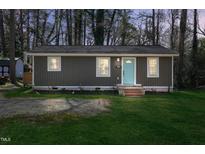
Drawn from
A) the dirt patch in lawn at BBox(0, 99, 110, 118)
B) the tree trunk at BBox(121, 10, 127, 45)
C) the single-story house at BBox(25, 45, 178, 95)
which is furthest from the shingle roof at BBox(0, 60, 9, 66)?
the dirt patch in lawn at BBox(0, 99, 110, 118)

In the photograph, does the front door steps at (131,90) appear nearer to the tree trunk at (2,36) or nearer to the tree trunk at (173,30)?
the tree trunk at (173,30)

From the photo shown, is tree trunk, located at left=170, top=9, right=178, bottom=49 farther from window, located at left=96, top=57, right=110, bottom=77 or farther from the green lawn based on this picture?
the green lawn

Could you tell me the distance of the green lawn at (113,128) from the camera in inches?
247

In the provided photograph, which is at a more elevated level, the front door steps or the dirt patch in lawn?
the front door steps

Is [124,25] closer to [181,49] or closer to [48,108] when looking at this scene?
[181,49]

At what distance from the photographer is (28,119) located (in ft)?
26.2

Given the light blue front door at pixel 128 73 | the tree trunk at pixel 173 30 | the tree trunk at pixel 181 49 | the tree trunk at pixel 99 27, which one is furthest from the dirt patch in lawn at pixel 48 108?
the tree trunk at pixel 99 27

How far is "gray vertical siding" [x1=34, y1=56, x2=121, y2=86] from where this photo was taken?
51.5ft

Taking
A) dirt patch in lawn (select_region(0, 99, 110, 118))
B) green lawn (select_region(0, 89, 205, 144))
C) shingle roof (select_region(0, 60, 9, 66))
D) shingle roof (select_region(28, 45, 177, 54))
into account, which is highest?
shingle roof (select_region(28, 45, 177, 54))

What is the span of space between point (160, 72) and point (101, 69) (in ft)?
10.4

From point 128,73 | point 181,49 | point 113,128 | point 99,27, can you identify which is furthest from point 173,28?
point 113,128

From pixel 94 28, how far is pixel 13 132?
19.3m

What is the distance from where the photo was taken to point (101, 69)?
52.1 ft
